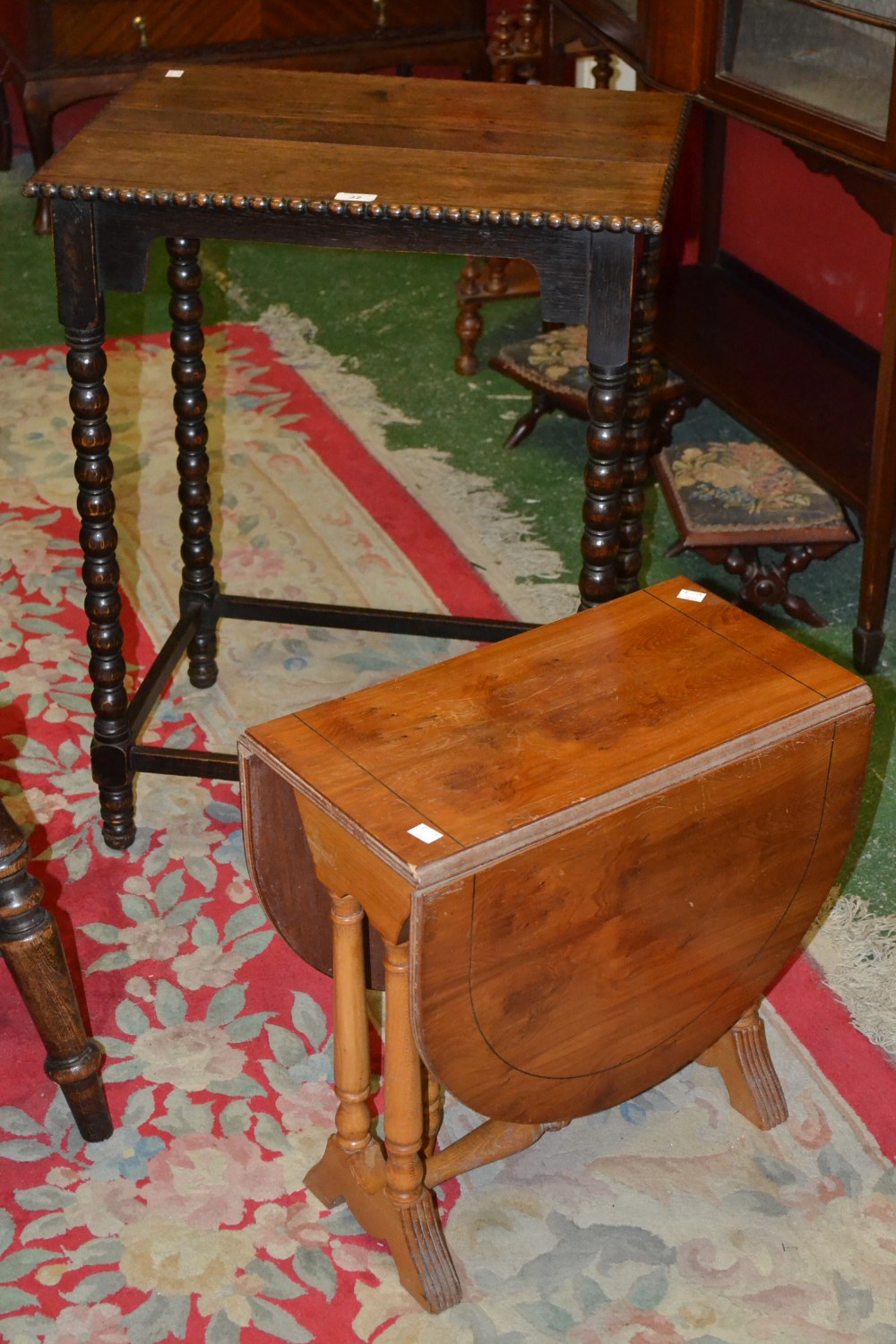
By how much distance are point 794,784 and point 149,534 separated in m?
2.07

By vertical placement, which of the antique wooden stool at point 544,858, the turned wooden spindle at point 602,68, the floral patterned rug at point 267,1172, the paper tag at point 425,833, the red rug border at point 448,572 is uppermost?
the turned wooden spindle at point 602,68

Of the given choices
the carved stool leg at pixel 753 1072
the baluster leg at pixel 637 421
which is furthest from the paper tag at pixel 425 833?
the baluster leg at pixel 637 421

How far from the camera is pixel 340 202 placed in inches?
84.9

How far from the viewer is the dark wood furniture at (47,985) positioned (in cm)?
203

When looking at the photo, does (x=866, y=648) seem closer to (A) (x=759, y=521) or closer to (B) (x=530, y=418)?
(A) (x=759, y=521)

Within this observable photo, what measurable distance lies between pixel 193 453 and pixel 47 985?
114cm

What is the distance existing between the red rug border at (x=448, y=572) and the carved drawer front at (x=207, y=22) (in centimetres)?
107

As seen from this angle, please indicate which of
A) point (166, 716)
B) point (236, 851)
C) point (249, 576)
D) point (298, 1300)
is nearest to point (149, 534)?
point (249, 576)

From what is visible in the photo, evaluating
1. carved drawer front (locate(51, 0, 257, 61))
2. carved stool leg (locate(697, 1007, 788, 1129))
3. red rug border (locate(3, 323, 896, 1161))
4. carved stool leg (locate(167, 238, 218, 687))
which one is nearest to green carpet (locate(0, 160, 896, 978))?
red rug border (locate(3, 323, 896, 1161))

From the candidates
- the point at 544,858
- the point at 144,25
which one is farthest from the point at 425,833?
the point at 144,25

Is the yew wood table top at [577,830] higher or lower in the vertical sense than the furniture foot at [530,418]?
higher

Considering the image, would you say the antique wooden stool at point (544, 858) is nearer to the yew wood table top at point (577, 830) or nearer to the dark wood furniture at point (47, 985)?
the yew wood table top at point (577, 830)

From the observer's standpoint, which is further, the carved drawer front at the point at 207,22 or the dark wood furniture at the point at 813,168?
the carved drawer front at the point at 207,22

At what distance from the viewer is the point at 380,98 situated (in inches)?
101
